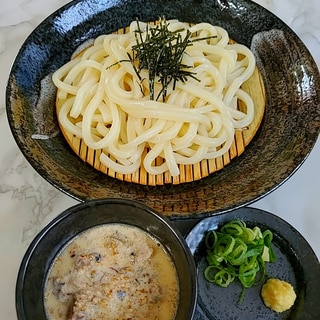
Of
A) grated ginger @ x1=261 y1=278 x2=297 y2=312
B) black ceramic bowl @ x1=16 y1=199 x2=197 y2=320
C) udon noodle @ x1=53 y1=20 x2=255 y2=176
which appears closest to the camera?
black ceramic bowl @ x1=16 y1=199 x2=197 y2=320

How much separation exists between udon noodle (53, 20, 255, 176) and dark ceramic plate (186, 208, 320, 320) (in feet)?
0.86

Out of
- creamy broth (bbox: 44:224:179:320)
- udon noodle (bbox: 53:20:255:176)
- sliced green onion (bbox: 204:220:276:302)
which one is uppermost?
udon noodle (bbox: 53:20:255:176)

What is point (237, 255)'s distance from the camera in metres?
2.00

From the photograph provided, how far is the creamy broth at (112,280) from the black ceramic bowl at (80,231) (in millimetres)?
19

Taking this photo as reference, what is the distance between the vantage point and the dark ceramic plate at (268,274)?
1949 millimetres

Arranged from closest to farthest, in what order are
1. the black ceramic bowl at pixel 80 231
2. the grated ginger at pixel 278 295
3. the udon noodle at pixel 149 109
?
the black ceramic bowl at pixel 80 231, the grated ginger at pixel 278 295, the udon noodle at pixel 149 109

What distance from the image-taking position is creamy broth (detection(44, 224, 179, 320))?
1.50 metres

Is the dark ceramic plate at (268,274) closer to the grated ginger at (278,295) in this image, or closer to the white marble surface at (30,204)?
the grated ginger at (278,295)

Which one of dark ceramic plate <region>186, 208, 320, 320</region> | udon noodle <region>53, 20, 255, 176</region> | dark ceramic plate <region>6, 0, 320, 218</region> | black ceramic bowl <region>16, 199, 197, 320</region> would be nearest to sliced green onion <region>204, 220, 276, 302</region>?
dark ceramic plate <region>186, 208, 320, 320</region>

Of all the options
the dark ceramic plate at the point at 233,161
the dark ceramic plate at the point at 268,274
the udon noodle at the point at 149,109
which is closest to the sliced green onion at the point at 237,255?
the dark ceramic plate at the point at 268,274

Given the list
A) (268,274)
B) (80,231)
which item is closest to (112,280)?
(80,231)

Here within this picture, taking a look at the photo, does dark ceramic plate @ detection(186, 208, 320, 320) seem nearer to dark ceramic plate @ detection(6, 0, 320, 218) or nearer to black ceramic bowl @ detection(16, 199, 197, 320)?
dark ceramic plate @ detection(6, 0, 320, 218)

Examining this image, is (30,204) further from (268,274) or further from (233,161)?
(268,274)

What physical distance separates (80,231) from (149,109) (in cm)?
63
